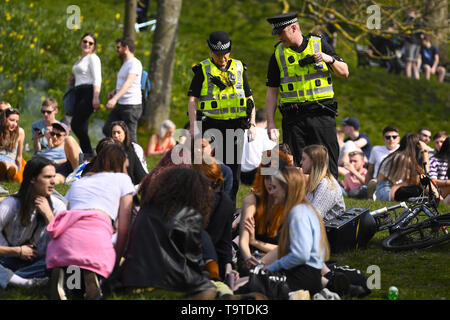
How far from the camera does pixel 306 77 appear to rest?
25.2ft

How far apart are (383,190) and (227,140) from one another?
10.9 ft

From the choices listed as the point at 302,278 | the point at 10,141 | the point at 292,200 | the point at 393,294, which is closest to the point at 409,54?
the point at 10,141

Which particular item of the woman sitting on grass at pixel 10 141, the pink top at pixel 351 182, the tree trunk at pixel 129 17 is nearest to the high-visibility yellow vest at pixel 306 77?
the pink top at pixel 351 182

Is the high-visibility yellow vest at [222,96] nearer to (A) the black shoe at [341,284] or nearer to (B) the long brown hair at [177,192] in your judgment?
(B) the long brown hair at [177,192]

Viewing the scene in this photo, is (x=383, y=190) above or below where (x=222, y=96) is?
below

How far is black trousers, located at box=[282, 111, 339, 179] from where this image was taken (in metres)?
7.71

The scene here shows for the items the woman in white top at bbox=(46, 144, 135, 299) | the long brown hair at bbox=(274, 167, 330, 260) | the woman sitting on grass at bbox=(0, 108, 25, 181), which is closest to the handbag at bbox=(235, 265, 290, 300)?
the long brown hair at bbox=(274, 167, 330, 260)

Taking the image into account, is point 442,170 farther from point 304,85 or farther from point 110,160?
point 110,160

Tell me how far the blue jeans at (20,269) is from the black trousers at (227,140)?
2528 mm

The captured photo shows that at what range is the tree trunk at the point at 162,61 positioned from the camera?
48.4 ft

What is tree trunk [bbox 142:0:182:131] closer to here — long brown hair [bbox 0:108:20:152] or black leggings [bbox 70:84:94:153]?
black leggings [bbox 70:84:94:153]

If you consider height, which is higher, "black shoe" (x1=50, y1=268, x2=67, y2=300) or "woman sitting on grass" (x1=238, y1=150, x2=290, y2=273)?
"woman sitting on grass" (x1=238, y1=150, x2=290, y2=273)

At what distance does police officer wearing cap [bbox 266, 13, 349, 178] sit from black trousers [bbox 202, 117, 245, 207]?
1.41 feet
